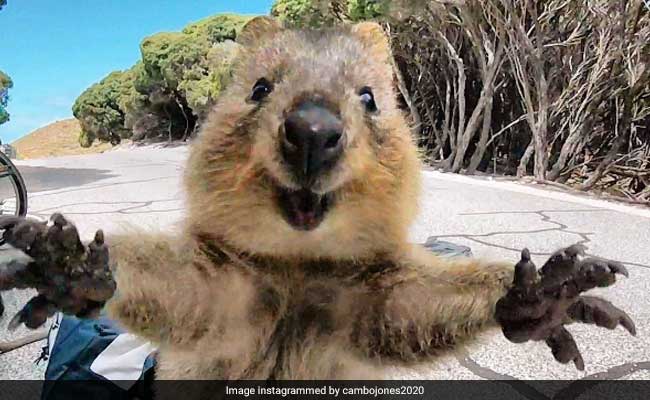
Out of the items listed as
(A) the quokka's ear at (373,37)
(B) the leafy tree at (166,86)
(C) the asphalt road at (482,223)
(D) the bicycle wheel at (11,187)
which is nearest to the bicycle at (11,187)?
(D) the bicycle wheel at (11,187)

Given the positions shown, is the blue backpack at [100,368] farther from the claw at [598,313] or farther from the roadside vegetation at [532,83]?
the roadside vegetation at [532,83]

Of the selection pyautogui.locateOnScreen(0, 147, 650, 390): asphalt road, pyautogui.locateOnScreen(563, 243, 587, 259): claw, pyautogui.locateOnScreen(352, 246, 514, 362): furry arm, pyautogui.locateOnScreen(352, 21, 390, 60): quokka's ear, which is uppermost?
pyautogui.locateOnScreen(352, 21, 390, 60): quokka's ear

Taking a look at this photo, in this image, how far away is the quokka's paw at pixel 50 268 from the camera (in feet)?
1.44

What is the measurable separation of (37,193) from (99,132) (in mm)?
454

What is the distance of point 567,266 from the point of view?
47 cm

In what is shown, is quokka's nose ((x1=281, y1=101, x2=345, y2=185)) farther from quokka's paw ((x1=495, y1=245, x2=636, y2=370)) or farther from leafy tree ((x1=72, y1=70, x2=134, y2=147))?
leafy tree ((x1=72, y1=70, x2=134, y2=147))

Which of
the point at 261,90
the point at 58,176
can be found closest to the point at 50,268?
the point at 261,90

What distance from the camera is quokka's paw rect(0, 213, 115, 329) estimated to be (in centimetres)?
44

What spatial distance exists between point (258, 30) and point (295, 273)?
275mm

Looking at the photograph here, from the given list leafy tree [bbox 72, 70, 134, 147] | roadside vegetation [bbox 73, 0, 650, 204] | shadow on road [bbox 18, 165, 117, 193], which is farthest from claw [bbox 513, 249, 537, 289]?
roadside vegetation [bbox 73, 0, 650, 204]

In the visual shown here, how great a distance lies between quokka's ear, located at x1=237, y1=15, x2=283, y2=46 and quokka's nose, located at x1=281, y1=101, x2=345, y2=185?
230mm

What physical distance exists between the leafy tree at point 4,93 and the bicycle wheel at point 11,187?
7 centimetres

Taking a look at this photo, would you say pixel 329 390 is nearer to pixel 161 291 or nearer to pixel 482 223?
pixel 161 291

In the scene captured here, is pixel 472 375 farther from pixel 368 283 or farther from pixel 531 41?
pixel 531 41
